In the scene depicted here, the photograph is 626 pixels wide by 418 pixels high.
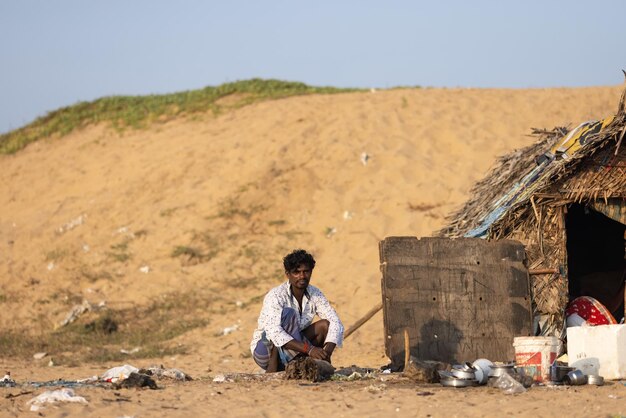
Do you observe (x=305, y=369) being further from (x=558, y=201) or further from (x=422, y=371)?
(x=558, y=201)

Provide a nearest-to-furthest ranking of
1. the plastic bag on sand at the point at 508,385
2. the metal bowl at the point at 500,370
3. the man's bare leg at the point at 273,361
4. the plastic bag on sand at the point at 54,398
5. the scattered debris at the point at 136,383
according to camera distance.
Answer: the plastic bag on sand at the point at 54,398, the plastic bag on sand at the point at 508,385, the scattered debris at the point at 136,383, the metal bowl at the point at 500,370, the man's bare leg at the point at 273,361

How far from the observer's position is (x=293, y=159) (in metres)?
17.5

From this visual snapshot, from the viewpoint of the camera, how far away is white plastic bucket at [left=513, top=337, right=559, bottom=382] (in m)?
→ 7.58

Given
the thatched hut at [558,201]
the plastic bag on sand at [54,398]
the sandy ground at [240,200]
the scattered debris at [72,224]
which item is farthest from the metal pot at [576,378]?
the scattered debris at [72,224]

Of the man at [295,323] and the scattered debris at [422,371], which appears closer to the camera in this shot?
the scattered debris at [422,371]

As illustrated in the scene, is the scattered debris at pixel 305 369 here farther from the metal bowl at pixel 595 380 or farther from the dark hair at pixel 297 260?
the metal bowl at pixel 595 380

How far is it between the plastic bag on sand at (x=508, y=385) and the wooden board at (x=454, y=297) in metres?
1.36

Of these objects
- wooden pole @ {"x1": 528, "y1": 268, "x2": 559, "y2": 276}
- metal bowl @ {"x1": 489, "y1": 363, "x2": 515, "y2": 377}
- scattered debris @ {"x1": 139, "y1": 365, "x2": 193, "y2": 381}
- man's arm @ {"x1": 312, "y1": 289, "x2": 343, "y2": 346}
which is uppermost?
wooden pole @ {"x1": 528, "y1": 268, "x2": 559, "y2": 276}

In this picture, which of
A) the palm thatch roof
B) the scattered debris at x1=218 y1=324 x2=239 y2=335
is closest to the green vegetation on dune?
the scattered debris at x1=218 y1=324 x2=239 y2=335

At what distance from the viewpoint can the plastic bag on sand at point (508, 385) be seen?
7184mm

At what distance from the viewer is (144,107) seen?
2212cm

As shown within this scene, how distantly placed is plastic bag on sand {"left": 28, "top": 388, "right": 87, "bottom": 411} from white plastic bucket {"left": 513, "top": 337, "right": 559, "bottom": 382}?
313 cm

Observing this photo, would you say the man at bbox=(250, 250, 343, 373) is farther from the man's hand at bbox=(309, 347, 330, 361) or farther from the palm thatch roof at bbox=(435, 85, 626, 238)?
the palm thatch roof at bbox=(435, 85, 626, 238)

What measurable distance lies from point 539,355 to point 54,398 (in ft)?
11.1
